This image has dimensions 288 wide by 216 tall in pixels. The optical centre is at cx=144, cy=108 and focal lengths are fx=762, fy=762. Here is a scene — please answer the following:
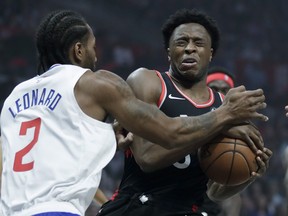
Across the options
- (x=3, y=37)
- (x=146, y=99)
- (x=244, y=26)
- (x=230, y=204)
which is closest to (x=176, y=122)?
(x=146, y=99)

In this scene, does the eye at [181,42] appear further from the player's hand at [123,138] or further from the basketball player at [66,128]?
the basketball player at [66,128]

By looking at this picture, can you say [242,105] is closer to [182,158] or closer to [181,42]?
[182,158]

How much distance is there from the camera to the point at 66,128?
387cm

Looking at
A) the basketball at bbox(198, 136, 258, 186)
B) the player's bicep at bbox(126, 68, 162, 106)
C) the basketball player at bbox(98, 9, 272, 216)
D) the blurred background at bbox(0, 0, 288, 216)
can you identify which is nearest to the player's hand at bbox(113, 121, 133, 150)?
the basketball player at bbox(98, 9, 272, 216)

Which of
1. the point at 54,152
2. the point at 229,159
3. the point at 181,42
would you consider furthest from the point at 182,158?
the point at 54,152

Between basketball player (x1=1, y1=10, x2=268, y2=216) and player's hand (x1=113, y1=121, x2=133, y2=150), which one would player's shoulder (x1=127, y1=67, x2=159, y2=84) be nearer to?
player's hand (x1=113, y1=121, x2=133, y2=150)

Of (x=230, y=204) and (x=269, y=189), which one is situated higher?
(x=230, y=204)

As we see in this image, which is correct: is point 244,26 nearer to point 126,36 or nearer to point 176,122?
point 126,36

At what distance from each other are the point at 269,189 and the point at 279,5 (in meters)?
7.01

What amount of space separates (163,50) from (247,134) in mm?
12290

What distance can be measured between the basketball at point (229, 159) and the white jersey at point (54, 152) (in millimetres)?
791

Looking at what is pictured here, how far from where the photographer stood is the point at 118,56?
1574 centimetres

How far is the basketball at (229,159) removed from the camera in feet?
14.7

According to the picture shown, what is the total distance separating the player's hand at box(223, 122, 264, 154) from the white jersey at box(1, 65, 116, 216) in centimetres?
83
